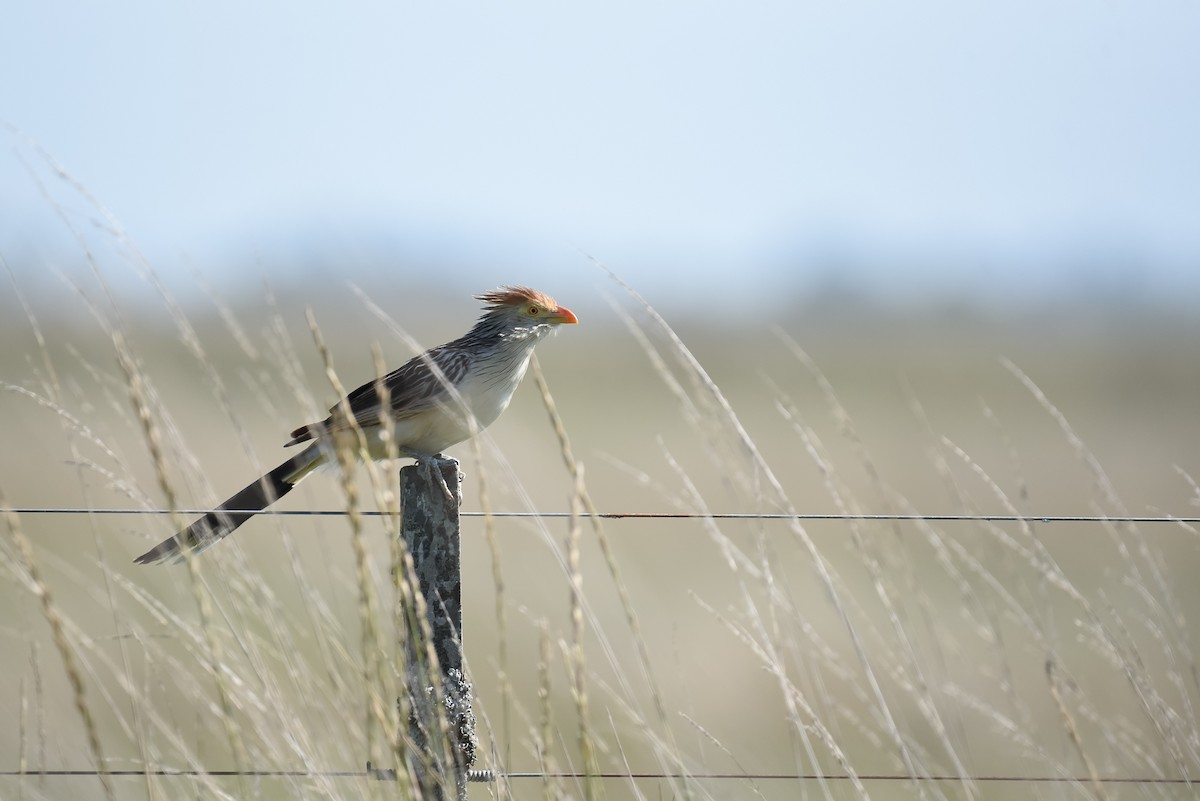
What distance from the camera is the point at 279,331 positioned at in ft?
8.55

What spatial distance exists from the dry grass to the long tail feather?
0.11 meters

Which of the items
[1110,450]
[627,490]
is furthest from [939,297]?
[627,490]

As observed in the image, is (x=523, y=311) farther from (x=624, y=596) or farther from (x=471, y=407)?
(x=624, y=596)

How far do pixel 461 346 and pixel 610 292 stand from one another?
1.98 meters

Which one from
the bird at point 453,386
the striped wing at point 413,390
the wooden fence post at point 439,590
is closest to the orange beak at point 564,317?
the bird at point 453,386

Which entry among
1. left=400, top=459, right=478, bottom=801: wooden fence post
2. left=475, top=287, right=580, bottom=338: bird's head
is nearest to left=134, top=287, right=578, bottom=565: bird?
left=475, top=287, right=580, bottom=338: bird's head

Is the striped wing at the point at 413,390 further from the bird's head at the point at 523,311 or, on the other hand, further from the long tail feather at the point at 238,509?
the bird's head at the point at 523,311

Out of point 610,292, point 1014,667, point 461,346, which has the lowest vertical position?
point 1014,667

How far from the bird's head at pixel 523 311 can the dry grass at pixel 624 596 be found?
2.45 feet

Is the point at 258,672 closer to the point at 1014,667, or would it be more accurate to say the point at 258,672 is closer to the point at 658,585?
the point at 1014,667

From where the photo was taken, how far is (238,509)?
3.65 metres

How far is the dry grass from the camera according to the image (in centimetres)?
227

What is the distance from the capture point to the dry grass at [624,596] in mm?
2268

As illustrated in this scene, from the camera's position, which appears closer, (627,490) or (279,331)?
(279,331)
